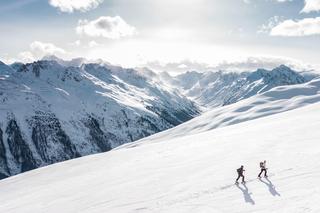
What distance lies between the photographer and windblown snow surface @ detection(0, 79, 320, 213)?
2844 cm

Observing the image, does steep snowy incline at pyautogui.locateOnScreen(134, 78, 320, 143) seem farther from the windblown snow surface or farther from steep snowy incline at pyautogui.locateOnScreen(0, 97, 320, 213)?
steep snowy incline at pyautogui.locateOnScreen(0, 97, 320, 213)

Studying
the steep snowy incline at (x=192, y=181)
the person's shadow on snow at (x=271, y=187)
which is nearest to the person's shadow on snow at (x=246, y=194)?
the steep snowy incline at (x=192, y=181)

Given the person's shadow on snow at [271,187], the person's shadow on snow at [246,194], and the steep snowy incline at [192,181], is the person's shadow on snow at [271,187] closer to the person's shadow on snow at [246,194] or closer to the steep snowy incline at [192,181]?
the steep snowy incline at [192,181]

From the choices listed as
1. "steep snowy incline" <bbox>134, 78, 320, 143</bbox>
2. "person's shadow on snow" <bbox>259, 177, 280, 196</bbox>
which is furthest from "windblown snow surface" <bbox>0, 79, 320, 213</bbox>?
"steep snowy incline" <bbox>134, 78, 320, 143</bbox>

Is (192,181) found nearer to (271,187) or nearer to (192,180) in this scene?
(192,180)

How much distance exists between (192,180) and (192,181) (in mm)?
377

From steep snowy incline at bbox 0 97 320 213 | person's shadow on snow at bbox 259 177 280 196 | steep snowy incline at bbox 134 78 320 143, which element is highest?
steep snowy incline at bbox 134 78 320 143

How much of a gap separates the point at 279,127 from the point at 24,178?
1383 inches

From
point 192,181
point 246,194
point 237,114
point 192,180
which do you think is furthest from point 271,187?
point 237,114

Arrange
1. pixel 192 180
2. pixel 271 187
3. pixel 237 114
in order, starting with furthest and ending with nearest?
pixel 237 114 → pixel 192 180 → pixel 271 187

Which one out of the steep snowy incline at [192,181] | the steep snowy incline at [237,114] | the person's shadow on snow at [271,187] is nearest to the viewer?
the person's shadow on snow at [271,187]

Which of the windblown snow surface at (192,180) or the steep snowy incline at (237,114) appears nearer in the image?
the windblown snow surface at (192,180)

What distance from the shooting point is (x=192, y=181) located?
3597 cm

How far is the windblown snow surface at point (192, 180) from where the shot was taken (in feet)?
93.3
